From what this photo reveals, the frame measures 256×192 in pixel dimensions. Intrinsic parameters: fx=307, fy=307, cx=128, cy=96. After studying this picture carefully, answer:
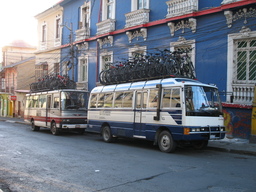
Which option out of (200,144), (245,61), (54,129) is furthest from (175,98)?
(54,129)

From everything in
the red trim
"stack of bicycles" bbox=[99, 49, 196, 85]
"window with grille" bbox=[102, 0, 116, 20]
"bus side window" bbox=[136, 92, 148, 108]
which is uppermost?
"window with grille" bbox=[102, 0, 116, 20]

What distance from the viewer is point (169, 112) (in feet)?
35.4

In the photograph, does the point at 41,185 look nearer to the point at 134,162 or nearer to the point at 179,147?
the point at 134,162

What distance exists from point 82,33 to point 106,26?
351 cm

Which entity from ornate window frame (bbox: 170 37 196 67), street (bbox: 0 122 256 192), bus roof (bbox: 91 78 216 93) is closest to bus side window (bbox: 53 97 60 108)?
bus roof (bbox: 91 78 216 93)

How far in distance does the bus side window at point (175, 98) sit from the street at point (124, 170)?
170cm

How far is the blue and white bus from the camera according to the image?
33.9 ft

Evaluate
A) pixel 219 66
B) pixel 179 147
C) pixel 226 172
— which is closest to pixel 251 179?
pixel 226 172

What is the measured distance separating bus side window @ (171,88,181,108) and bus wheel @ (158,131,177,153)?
1032 millimetres

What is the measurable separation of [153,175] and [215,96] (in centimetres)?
501

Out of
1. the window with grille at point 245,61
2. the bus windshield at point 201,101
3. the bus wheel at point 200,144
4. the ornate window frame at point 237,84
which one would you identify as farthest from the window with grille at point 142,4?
the bus wheel at point 200,144

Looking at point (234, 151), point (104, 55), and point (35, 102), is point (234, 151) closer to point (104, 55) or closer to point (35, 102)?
point (104, 55)

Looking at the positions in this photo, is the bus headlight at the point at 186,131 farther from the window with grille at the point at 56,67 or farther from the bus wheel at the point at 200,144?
the window with grille at the point at 56,67

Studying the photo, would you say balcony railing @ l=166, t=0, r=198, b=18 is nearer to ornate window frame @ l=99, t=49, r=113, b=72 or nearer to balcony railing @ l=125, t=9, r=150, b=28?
balcony railing @ l=125, t=9, r=150, b=28
